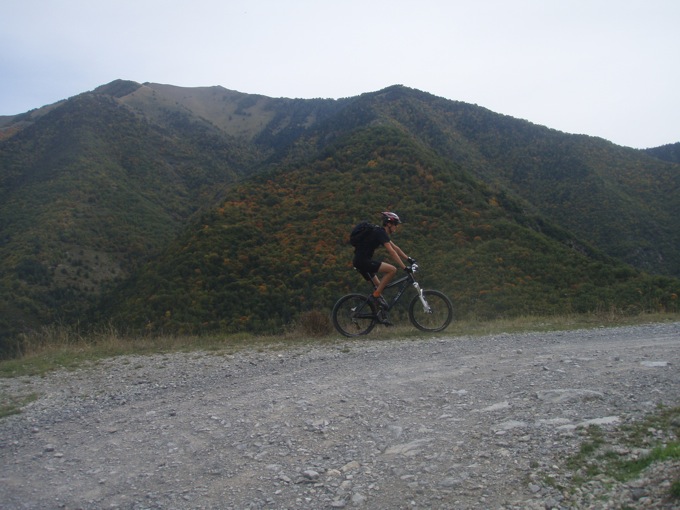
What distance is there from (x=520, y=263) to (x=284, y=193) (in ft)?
55.9

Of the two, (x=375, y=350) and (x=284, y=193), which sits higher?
(x=284, y=193)

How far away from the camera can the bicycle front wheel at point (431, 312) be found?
29.9 ft

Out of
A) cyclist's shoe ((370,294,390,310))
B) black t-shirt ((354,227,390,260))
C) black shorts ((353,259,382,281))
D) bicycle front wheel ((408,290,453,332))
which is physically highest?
black t-shirt ((354,227,390,260))

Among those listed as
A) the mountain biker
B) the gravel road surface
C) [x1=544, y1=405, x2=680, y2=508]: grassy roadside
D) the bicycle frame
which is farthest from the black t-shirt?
[x1=544, y1=405, x2=680, y2=508]: grassy roadside

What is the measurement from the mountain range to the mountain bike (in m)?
4.56

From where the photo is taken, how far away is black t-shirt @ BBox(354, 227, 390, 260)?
829 centimetres

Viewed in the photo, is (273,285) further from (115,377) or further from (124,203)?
(124,203)

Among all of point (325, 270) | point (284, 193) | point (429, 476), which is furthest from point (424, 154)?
point (429, 476)

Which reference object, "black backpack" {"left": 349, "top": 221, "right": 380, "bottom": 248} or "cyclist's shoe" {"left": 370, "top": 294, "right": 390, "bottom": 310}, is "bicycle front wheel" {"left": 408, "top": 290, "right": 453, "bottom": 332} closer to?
"cyclist's shoe" {"left": 370, "top": 294, "right": 390, "bottom": 310}

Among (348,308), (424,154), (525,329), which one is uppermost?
(424,154)

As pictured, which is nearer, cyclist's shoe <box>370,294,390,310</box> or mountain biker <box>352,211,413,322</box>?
mountain biker <box>352,211,413,322</box>

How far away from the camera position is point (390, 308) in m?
8.87

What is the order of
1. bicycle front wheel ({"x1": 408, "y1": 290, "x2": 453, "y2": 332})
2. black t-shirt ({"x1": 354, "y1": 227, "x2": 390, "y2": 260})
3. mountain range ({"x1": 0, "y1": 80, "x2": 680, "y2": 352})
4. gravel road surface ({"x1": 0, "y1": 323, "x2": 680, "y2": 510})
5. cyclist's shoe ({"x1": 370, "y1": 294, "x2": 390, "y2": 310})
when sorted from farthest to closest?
mountain range ({"x1": 0, "y1": 80, "x2": 680, "y2": 352}) → bicycle front wheel ({"x1": 408, "y1": 290, "x2": 453, "y2": 332}) → cyclist's shoe ({"x1": 370, "y1": 294, "x2": 390, "y2": 310}) → black t-shirt ({"x1": 354, "y1": 227, "x2": 390, "y2": 260}) → gravel road surface ({"x1": 0, "y1": 323, "x2": 680, "y2": 510})

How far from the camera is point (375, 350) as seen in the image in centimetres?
762
